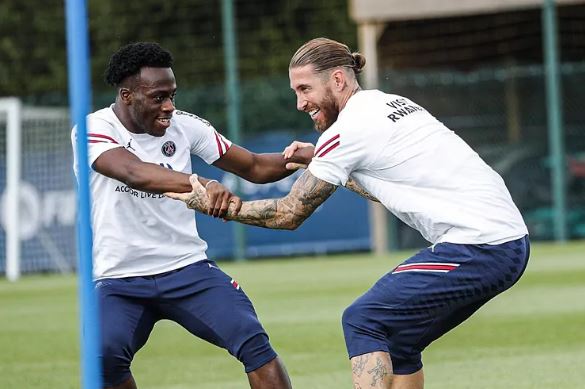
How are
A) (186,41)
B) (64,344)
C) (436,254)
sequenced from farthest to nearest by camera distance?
(186,41) → (64,344) → (436,254)

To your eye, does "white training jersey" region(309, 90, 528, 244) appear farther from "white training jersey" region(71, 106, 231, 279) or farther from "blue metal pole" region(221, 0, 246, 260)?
"blue metal pole" region(221, 0, 246, 260)

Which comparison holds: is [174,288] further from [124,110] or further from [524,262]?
[524,262]

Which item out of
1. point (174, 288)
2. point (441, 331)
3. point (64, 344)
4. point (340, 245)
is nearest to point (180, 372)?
point (64, 344)

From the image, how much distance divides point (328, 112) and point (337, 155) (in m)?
0.44

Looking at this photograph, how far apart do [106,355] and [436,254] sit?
1.84 m

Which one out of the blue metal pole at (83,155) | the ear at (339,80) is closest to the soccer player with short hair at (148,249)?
the ear at (339,80)

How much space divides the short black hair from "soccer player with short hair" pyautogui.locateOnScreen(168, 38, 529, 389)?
46.1 inches

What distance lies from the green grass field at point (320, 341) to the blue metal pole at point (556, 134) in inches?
144

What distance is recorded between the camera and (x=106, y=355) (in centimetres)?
698

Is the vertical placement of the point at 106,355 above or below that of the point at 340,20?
below

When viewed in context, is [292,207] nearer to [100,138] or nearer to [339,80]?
[339,80]

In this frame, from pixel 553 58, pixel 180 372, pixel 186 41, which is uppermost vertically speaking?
pixel 186 41

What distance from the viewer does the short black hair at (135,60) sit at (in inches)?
284

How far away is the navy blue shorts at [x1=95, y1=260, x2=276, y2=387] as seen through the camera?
7.05 metres
